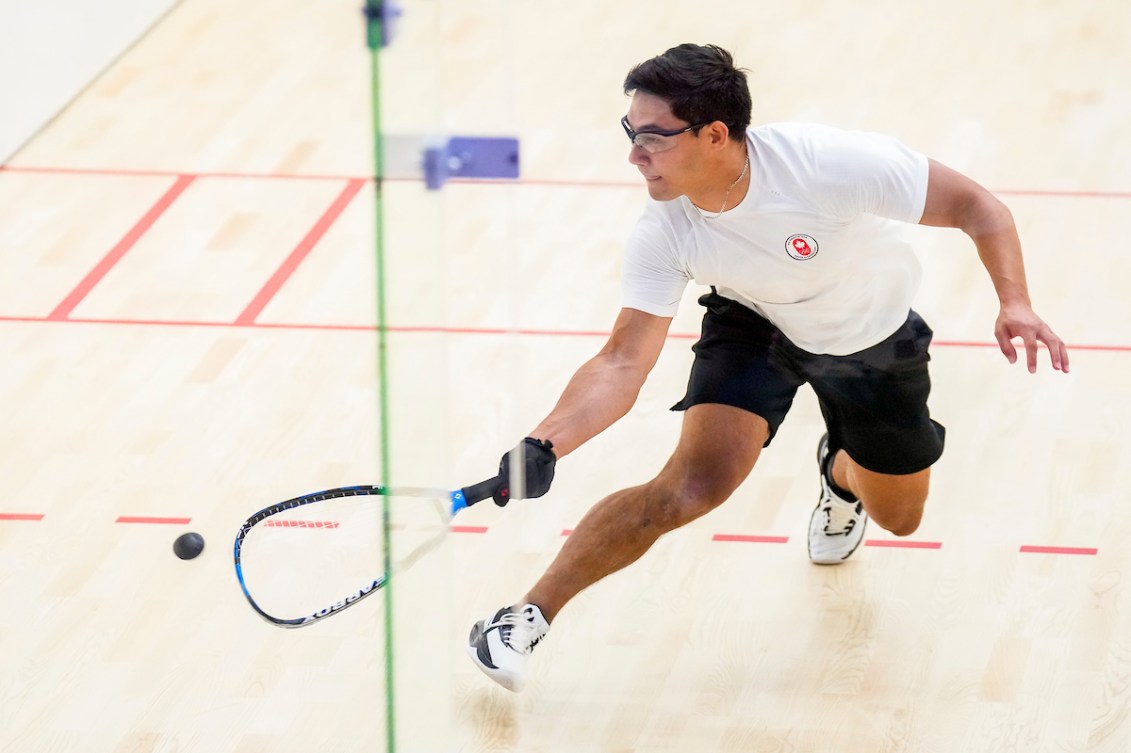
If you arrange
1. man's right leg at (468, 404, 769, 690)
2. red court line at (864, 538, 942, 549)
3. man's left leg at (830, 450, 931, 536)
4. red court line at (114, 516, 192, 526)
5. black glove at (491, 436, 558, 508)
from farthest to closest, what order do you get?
red court line at (114, 516, 192, 526)
red court line at (864, 538, 942, 549)
man's left leg at (830, 450, 931, 536)
man's right leg at (468, 404, 769, 690)
black glove at (491, 436, 558, 508)

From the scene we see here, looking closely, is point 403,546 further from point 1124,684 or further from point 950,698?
point 1124,684

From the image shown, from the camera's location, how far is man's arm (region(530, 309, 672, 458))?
2527mm

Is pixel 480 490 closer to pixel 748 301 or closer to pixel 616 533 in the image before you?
pixel 616 533

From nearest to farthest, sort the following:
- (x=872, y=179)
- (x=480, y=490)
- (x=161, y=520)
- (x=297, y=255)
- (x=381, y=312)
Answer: (x=381, y=312) < (x=480, y=490) < (x=872, y=179) < (x=161, y=520) < (x=297, y=255)

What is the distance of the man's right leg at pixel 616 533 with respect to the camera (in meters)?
2.70

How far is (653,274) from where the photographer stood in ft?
8.75

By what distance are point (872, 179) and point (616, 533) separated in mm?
680

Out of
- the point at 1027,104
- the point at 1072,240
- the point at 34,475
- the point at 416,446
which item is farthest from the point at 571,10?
the point at 416,446

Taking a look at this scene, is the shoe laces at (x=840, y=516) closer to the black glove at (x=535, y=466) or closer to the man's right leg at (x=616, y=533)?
the man's right leg at (x=616, y=533)

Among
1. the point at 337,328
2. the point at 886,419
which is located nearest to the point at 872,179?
the point at 886,419

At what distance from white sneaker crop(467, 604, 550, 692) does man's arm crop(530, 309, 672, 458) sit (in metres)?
0.30

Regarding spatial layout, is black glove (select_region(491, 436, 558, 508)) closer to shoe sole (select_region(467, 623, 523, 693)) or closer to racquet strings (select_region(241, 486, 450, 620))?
shoe sole (select_region(467, 623, 523, 693))

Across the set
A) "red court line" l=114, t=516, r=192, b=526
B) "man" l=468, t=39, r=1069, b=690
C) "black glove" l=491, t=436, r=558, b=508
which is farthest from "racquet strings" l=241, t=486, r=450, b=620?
"black glove" l=491, t=436, r=558, b=508

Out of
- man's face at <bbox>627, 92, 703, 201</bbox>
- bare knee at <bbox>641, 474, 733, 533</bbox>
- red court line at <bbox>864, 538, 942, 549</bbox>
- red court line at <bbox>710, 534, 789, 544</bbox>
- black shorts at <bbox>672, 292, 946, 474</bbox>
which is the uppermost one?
man's face at <bbox>627, 92, 703, 201</bbox>
